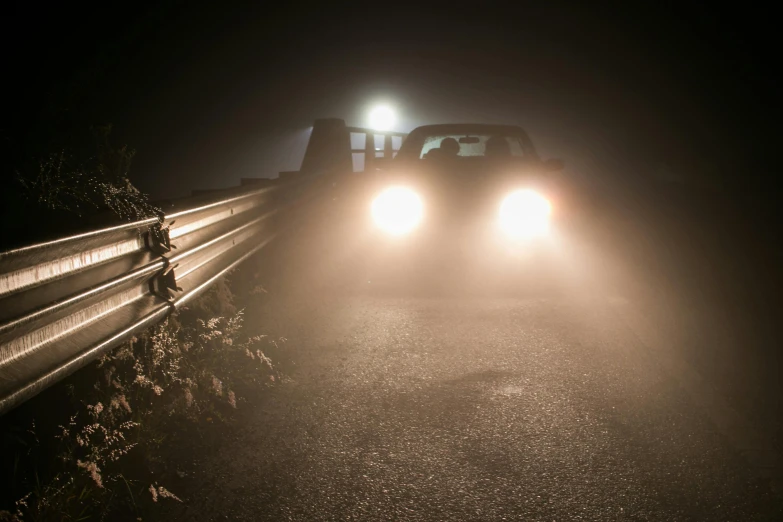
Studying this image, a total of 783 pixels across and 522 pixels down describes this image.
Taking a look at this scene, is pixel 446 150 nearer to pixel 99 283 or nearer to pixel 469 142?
pixel 469 142

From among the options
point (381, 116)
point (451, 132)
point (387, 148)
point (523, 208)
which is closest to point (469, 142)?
point (451, 132)

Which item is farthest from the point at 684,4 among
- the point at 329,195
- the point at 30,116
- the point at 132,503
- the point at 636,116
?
the point at 132,503

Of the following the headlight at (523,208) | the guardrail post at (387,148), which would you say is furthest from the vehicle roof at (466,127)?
the guardrail post at (387,148)

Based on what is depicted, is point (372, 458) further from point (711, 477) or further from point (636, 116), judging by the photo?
point (636, 116)

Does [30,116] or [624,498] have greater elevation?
[30,116]

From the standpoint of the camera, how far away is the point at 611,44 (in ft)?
104

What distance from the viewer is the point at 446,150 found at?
778cm

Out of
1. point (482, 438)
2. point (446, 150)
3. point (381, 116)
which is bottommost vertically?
point (482, 438)

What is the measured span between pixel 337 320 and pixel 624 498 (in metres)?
3.24

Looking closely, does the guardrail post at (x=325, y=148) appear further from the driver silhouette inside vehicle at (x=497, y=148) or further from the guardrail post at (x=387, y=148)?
the driver silhouette inside vehicle at (x=497, y=148)

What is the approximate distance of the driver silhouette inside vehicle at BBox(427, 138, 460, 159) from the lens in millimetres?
7695

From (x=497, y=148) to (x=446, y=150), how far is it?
75 cm

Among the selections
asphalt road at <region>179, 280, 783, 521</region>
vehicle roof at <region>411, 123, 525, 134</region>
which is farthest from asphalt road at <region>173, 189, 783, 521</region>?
vehicle roof at <region>411, 123, 525, 134</region>

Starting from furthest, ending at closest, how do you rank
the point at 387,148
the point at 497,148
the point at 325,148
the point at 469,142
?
the point at 387,148 → the point at 325,148 → the point at 469,142 → the point at 497,148
